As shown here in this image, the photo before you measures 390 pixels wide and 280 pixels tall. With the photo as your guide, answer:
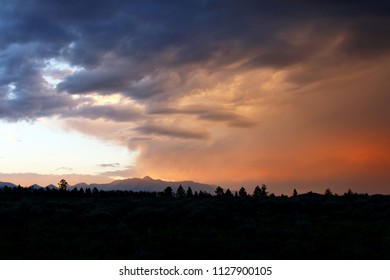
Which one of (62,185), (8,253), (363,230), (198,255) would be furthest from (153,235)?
(62,185)

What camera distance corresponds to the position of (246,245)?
778 inches

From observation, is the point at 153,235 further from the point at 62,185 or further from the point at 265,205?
the point at 62,185

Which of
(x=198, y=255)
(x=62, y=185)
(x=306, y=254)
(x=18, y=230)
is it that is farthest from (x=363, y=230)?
(x=62, y=185)

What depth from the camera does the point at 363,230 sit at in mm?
23984

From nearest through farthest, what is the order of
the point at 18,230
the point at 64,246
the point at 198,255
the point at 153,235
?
the point at 198,255 < the point at 64,246 < the point at 153,235 < the point at 18,230

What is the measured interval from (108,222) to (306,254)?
1302 cm

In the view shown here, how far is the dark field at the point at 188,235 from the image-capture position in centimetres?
1825

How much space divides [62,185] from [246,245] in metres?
117

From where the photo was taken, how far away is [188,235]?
21.5 m

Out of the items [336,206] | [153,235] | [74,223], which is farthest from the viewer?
[336,206]

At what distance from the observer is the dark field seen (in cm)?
1825
